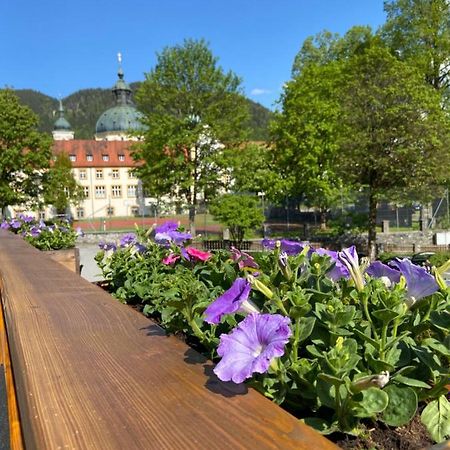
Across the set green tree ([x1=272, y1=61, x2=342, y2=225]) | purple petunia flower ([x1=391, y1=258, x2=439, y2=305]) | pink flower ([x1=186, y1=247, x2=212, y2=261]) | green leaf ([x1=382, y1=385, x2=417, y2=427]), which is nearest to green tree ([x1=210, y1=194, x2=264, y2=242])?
green tree ([x1=272, y1=61, x2=342, y2=225])

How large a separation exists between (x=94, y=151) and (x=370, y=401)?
3048 inches

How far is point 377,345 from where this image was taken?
104 centimetres

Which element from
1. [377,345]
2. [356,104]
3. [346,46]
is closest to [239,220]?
[356,104]

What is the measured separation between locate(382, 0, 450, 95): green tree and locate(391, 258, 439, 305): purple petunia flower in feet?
86.3

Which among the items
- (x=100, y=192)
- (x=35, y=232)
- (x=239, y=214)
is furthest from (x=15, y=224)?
(x=100, y=192)

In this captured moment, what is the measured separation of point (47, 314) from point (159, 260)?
91 cm

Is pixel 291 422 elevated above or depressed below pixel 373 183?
below

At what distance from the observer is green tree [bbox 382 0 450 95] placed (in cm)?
2586

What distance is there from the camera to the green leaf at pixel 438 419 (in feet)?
3.16

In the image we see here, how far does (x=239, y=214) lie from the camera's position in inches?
887

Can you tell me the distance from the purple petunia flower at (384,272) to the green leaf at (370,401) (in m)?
0.45

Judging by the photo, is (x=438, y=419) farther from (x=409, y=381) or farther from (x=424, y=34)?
(x=424, y=34)

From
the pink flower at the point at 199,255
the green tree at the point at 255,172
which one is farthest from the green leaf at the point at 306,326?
the green tree at the point at 255,172

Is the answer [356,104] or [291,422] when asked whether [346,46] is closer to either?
[356,104]
